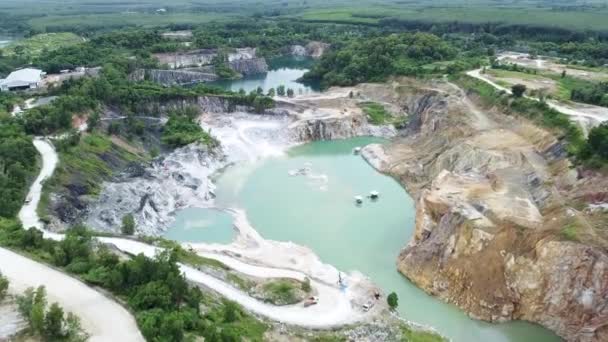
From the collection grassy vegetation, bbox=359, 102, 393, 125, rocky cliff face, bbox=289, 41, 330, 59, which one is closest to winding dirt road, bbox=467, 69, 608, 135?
grassy vegetation, bbox=359, 102, 393, 125

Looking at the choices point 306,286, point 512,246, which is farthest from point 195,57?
point 512,246

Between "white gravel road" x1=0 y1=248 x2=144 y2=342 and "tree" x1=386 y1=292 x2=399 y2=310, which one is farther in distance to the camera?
"tree" x1=386 y1=292 x2=399 y2=310

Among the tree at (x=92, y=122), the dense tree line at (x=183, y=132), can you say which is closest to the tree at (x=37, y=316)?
the tree at (x=92, y=122)

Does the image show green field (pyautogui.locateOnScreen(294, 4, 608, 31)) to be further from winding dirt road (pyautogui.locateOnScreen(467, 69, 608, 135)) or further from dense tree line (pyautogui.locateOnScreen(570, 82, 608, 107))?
winding dirt road (pyautogui.locateOnScreen(467, 69, 608, 135))

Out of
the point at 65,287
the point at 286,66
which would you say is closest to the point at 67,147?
the point at 65,287

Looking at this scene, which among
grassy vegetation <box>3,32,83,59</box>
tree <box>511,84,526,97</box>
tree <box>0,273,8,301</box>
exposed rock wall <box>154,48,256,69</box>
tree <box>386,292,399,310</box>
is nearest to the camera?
tree <box>0,273,8,301</box>

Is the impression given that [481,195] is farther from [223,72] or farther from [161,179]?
[223,72]
